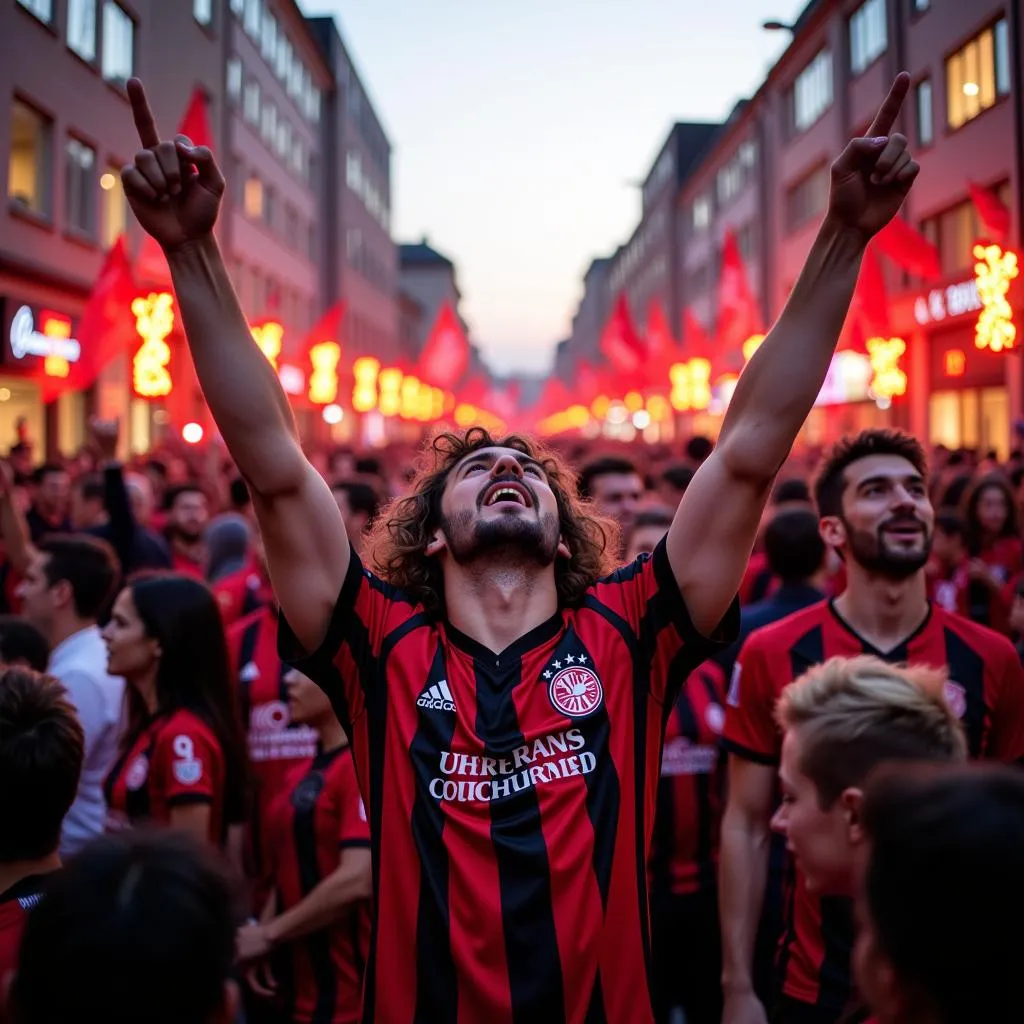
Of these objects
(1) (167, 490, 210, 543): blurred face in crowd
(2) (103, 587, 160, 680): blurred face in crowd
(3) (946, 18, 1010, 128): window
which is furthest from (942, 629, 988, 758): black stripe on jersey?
(3) (946, 18, 1010, 128): window

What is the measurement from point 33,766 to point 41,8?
1847 centimetres

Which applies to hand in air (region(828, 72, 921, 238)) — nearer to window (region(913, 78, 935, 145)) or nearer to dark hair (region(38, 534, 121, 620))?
dark hair (region(38, 534, 121, 620))

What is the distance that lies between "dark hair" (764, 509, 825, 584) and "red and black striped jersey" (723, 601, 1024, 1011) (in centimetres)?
144

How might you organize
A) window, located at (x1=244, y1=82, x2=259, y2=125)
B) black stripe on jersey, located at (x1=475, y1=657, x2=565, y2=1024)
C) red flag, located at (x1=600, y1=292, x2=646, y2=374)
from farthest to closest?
red flag, located at (x1=600, y1=292, x2=646, y2=374) < window, located at (x1=244, y1=82, x2=259, y2=125) < black stripe on jersey, located at (x1=475, y1=657, x2=565, y2=1024)

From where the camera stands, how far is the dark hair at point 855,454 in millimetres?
4078

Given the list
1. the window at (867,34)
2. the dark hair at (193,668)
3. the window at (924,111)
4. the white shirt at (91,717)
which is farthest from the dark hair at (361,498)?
the window at (867,34)

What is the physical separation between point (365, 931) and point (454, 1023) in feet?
4.77

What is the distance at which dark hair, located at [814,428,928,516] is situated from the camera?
13.4ft

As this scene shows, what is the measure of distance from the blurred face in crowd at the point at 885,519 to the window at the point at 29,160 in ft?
54.2

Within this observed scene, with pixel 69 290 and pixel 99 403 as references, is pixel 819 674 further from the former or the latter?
pixel 99 403

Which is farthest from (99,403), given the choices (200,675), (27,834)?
(27,834)

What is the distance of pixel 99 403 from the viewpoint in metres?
22.3

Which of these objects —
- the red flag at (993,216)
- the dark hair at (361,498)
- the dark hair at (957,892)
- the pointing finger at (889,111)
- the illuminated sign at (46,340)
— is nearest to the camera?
the dark hair at (957,892)

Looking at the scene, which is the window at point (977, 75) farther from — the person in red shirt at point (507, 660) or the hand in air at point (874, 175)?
the person in red shirt at point (507, 660)
